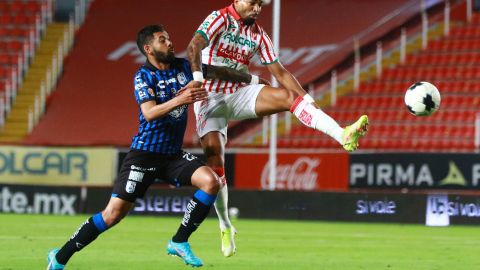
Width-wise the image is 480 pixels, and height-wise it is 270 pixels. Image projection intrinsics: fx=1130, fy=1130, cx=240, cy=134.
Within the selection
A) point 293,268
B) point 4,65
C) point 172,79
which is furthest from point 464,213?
point 4,65

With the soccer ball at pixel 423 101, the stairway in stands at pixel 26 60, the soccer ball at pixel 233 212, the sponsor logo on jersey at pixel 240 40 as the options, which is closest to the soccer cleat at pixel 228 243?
the sponsor logo on jersey at pixel 240 40

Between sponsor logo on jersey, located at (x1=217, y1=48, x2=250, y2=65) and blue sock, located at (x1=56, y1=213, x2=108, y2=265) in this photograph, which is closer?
blue sock, located at (x1=56, y1=213, x2=108, y2=265)

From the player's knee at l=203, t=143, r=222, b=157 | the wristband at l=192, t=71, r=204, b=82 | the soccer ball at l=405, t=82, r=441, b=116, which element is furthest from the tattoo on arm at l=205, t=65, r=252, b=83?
the soccer ball at l=405, t=82, r=441, b=116

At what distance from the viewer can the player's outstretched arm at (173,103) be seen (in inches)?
322

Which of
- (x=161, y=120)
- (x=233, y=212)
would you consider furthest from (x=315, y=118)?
(x=233, y=212)

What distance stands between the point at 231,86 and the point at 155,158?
1590 millimetres

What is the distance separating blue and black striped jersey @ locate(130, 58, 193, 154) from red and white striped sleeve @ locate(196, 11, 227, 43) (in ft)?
3.95

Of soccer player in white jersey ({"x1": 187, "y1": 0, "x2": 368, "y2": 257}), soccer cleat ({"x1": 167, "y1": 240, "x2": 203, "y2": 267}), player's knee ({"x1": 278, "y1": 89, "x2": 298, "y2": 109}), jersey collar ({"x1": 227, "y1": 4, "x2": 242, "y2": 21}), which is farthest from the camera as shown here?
jersey collar ({"x1": 227, "y1": 4, "x2": 242, "y2": 21})

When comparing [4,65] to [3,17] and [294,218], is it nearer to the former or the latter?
[3,17]

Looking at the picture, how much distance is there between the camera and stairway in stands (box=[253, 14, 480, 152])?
913 inches

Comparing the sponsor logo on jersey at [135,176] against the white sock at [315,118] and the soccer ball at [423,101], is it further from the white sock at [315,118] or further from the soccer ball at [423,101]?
the soccer ball at [423,101]

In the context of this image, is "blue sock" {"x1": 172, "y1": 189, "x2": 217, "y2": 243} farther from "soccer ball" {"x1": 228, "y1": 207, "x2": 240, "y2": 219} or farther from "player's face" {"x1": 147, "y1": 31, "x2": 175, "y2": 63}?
"soccer ball" {"x1": 228, "y1": 207, "x2": 240, "y2": 219}

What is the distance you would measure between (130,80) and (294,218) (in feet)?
34.3

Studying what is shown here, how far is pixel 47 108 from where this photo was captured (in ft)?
88.9
